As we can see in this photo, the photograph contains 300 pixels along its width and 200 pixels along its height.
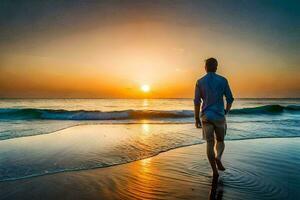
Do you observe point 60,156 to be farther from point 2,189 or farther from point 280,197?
point 280,197

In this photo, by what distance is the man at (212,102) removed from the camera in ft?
14.8

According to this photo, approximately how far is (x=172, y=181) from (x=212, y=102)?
57.6 inches

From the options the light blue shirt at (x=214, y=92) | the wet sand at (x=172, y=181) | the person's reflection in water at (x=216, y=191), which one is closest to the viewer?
the person's reflection in water at (x=216, y=191)

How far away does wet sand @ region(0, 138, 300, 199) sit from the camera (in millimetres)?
3781

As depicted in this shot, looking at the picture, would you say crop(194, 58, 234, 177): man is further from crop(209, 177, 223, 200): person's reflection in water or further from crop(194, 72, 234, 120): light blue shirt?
crop(209, 177, 223, 200): person's reflection in water

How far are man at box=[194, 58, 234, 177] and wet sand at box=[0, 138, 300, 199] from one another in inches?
23.8

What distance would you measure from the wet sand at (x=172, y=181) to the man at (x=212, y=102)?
23.8 inches

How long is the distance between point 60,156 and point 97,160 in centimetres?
105

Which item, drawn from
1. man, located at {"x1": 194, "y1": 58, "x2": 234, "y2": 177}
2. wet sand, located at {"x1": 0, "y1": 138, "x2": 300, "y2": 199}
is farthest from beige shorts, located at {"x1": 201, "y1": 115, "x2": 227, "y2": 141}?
wet sand, located at {"x1": 0, "y1": 138, "x2": 300, "y2": 199}

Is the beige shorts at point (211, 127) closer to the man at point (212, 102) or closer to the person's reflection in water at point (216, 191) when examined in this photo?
the man at point (212, 102)

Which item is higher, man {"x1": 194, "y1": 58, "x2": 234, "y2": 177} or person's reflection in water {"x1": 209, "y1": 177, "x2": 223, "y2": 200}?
man {"x1": 194, "y1": 58, "x2": 234, "y2": 177}

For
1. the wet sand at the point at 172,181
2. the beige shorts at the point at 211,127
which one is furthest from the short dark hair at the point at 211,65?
the wet sand at the point at 172,181

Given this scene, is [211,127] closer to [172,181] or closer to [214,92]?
[214,92]

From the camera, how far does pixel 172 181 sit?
440 centimetres
